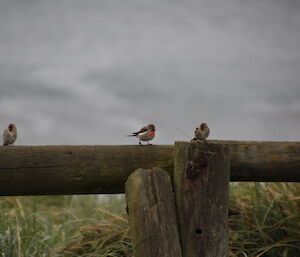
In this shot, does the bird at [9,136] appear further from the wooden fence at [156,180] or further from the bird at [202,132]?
the bird at [202,132]

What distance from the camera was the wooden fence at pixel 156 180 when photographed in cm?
367

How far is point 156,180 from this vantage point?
3.74 metres

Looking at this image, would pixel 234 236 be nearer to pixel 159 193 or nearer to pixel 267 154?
pixel 267 154

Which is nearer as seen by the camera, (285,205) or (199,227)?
(199,227)

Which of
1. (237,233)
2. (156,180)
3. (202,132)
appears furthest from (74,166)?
(237,233)

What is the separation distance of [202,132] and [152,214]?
1.47 metres

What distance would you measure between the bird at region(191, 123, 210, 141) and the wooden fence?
2.07 ft

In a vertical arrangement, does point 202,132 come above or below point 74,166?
above

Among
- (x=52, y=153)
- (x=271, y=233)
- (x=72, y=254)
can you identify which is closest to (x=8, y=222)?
(x=72, y=254)

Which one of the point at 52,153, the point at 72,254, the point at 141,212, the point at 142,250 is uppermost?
the point at 52,153

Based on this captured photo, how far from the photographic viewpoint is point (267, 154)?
440 cm

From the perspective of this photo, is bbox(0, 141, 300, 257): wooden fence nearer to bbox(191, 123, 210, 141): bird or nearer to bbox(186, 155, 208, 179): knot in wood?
bbox(186, 155, 208, 179): knot in wood

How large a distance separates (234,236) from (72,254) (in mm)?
1830

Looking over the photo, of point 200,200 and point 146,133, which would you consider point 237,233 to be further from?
point 200,200
